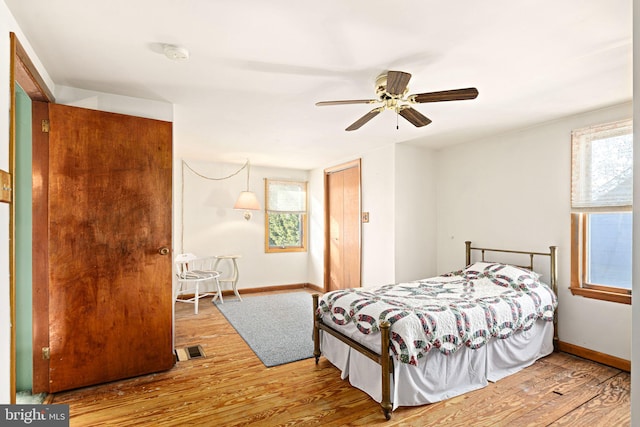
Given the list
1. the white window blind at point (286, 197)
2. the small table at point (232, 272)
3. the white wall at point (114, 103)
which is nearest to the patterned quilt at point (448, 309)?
the white wall at point (114, 103)

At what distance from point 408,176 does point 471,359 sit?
252 centimetres

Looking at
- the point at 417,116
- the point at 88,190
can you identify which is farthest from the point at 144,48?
the point at 417,116

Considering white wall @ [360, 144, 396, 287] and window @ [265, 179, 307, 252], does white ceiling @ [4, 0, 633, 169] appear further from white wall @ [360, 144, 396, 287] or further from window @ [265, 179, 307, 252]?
window @ [265, 179, 307, 252]

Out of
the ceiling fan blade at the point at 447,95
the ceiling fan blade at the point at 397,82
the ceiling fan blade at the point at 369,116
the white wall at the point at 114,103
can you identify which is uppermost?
the white wall at the point at 114,103

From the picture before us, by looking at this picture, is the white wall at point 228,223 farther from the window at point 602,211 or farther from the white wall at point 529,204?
the window at point 602,211

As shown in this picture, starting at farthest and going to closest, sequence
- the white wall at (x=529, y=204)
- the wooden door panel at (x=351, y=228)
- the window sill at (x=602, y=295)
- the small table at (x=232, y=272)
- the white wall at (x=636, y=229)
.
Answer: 1. the small table at (x=232, y=272)
2. the wooden door panel at (x=351, y=228)
3. the white wall at (x=529, y=204)
4. the window sill at (x=602, y=295)
5. the white wall at (x=636, y=229)

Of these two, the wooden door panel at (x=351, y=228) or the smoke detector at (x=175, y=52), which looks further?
the wooden door panel at (x=351, y=228)

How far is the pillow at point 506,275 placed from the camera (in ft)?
10.5

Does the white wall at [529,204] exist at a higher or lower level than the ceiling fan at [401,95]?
lower

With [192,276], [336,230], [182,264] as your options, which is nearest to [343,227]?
[336,230]

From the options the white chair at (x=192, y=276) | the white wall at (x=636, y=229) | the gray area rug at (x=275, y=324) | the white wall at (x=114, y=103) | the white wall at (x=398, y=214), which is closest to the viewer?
the white wall at (x=636, y=229)

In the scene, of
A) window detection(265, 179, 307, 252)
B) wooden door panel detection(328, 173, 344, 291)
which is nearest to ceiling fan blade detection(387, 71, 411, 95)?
wooden door panel detection(328, 173, 344, 291)

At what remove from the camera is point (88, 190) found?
2.56 meters

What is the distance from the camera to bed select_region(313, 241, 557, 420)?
7.53ft
